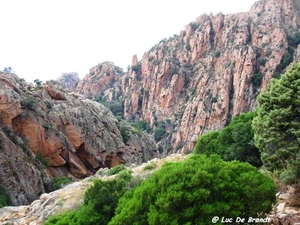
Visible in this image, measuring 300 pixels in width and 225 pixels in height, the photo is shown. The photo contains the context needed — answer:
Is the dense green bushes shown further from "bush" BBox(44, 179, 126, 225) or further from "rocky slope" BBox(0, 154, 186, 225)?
"rocky slope" BBox(0, 154, 186, 225)

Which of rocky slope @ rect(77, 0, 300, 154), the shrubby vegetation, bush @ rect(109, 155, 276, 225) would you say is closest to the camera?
bush @ rect(109, 155, 276, 225)

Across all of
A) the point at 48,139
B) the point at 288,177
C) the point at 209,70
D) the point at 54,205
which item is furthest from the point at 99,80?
the point at 288,177

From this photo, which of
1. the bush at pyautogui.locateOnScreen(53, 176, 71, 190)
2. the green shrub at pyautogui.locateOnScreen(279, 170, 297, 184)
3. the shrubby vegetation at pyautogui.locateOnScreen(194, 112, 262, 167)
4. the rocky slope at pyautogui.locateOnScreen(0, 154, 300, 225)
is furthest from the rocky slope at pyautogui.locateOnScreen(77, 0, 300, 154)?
the green shrub at pyautogui.locateOnScreen(279, 170, 297, 184)

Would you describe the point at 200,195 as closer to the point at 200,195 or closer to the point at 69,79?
the point at 200,195

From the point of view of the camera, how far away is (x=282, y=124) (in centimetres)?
1706

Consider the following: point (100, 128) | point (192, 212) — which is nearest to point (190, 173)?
point (192, 212)

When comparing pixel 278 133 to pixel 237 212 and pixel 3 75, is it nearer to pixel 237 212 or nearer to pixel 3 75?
pixel 237 212

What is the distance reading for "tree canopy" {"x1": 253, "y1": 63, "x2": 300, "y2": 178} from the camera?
55.8 ft

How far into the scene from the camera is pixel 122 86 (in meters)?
140

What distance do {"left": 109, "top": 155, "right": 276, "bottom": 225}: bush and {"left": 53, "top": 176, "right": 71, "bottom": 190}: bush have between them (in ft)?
85.5

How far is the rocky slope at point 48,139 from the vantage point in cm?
3600

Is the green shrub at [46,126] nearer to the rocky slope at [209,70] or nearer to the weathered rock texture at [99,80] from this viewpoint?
the rocky slope at [209,70]

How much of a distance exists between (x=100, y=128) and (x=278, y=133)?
3765 centimetres

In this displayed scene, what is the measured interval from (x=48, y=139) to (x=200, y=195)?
111 ft
